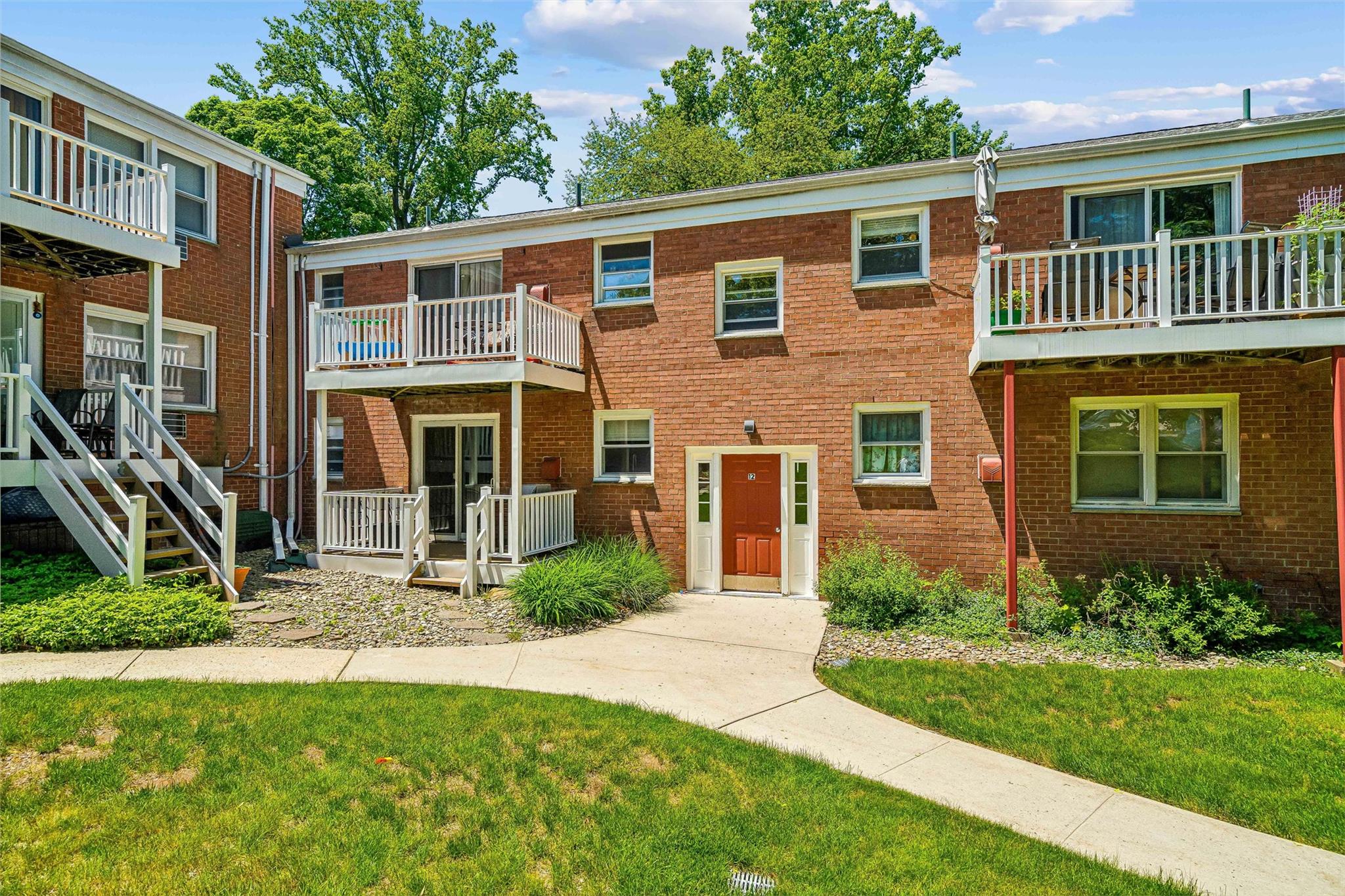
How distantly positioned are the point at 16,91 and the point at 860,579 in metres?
13.4

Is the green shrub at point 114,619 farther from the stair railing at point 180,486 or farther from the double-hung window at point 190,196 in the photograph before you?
the double-hung window at point 190,196

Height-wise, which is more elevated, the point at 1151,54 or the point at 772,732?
the point at 1151,54

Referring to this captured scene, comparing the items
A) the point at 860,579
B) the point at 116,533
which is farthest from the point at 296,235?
the point at 860,579

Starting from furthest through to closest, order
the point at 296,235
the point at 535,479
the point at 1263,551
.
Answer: the point at 296,235 → the point at 535,479 → the point at 1263,551

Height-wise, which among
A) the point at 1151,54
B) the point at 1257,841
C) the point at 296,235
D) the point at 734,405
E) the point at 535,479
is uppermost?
the point at 1151,54

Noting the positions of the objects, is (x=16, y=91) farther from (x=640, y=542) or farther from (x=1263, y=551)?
(x=1263, y=551)

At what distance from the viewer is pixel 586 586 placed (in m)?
9.39

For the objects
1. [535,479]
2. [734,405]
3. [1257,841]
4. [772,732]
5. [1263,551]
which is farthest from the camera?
[535,479]

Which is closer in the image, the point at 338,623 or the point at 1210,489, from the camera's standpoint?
the point at 338,623

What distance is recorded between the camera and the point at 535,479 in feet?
41.5

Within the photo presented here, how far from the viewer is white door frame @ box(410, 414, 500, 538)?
13.1 metres

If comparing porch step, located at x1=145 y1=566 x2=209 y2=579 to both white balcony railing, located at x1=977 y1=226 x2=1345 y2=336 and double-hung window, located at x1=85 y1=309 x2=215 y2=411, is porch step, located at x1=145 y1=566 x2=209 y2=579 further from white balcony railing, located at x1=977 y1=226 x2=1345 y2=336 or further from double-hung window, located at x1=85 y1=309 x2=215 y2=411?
white balcony railing, located at x1=977 y1=226 x2=1345 y2=336

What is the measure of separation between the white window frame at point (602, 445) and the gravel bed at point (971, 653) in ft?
14.3

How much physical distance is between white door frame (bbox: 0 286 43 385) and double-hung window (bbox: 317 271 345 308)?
4.51 meters
